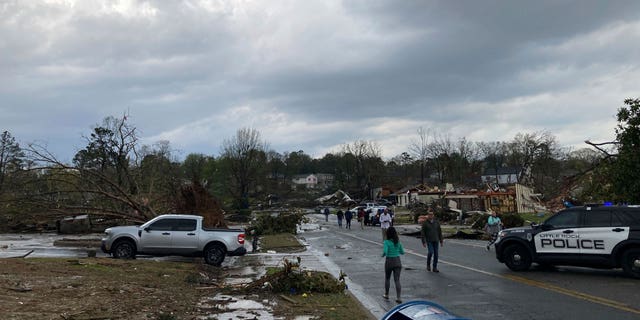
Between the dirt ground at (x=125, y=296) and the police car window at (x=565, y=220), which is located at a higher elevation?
the police car window at (x=565, y=220)

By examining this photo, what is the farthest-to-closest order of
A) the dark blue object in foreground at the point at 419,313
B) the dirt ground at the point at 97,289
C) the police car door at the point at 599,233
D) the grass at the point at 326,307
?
the police car door at the point at 599,233 < the grass at the point at 326,307 < the dirt ground at the point at 97,289 < the dark blue object in foreground at the point at 419,313

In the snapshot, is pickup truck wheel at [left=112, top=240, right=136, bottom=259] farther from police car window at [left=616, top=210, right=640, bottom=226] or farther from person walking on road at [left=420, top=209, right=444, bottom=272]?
police car window at [left=616, top=210, right=640, bottom=226]

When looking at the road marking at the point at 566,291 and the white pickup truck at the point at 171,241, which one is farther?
the white pickup truck at the point at 171,241

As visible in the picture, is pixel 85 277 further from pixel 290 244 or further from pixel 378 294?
pixel 290 244

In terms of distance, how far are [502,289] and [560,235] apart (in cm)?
343

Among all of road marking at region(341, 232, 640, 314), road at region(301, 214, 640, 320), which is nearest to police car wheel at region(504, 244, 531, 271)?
road at region(301, 214, 640, 320)

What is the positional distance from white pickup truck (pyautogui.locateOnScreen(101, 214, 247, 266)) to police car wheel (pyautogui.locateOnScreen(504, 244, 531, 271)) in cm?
910

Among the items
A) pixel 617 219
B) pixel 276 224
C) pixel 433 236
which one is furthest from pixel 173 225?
pixel 276 224

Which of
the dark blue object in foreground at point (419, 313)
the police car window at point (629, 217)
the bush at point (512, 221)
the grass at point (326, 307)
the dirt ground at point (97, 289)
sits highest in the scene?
the police car window at point (629, 217)

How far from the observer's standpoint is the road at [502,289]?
922 cm

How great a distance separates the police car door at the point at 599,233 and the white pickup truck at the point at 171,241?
11.1 meters

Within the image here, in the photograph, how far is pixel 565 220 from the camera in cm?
1434

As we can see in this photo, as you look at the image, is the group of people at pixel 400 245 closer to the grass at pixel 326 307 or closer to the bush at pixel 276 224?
the grass at pixel 326 307

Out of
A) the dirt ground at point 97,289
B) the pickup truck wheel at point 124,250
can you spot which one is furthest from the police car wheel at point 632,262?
the pickup truck wheel at point 124,250
